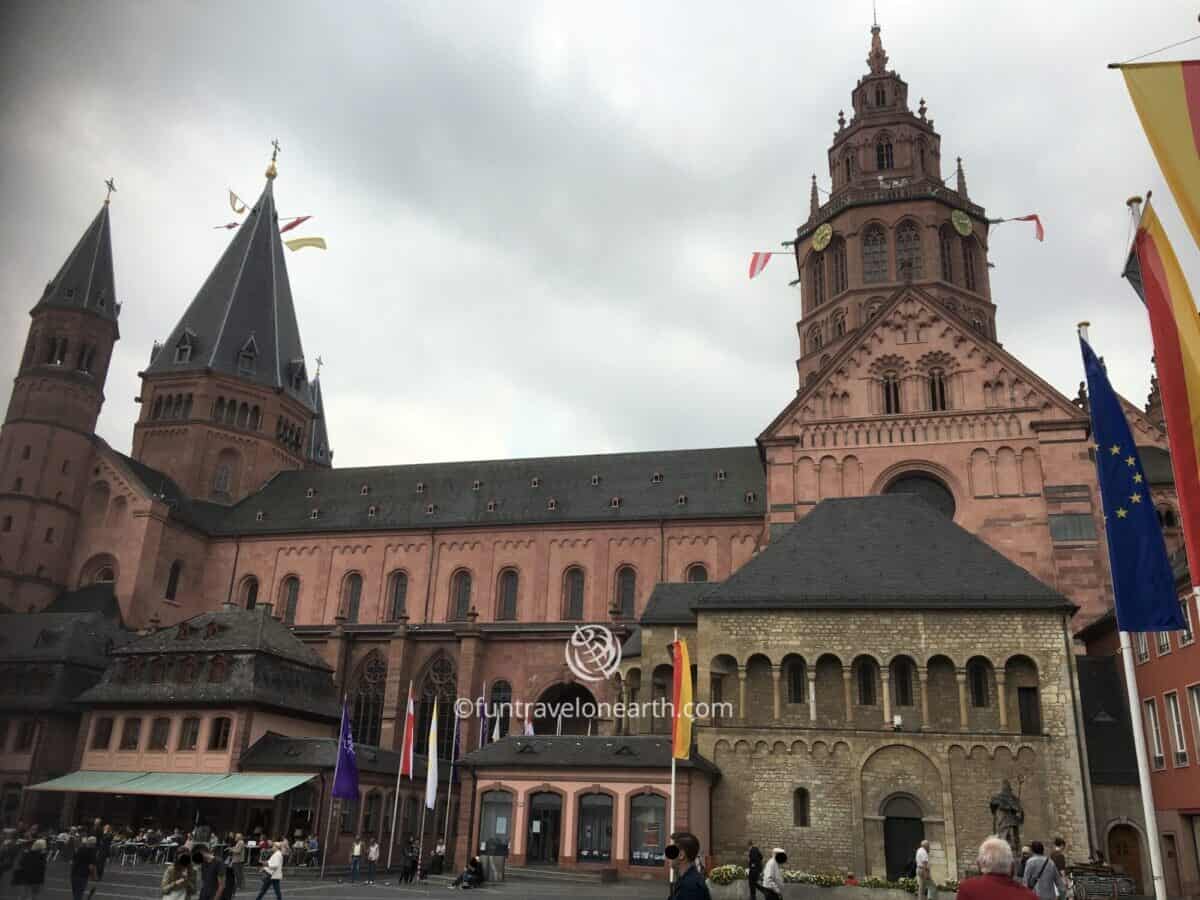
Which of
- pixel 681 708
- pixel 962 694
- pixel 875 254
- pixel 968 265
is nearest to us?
pixel 681 708

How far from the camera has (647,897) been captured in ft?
86.7

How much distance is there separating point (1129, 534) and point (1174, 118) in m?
5.25

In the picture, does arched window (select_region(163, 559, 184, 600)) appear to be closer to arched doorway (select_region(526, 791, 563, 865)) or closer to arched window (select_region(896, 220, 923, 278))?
arched doorway (select_region(526, 791, 563, 865))

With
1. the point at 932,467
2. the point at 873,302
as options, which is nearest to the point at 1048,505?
the point at 932,467

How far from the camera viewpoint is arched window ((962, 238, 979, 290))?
59.7 metres

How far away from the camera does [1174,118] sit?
1214cm

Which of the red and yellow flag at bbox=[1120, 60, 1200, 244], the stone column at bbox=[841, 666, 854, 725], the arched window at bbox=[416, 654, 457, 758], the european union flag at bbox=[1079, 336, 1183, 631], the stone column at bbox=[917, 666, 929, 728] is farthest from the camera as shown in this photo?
the arched window at bbox=[416, 654, 457, 758]

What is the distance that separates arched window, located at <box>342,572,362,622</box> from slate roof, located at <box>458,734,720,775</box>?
23.2 m

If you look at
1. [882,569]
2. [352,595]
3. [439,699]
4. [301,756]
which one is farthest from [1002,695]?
[352,595]

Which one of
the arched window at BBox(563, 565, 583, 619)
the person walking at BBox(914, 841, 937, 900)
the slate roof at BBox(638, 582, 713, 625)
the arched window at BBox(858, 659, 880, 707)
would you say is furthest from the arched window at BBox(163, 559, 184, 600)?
the person walking at BBox(914, 841, 937, 900)

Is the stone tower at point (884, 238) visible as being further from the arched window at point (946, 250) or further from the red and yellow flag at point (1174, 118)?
the red and yellow flag at point (1174, 118)

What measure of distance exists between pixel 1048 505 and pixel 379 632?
→ 32617mm

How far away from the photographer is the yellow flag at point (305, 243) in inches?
3027

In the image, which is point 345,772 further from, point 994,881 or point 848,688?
point 994,881
